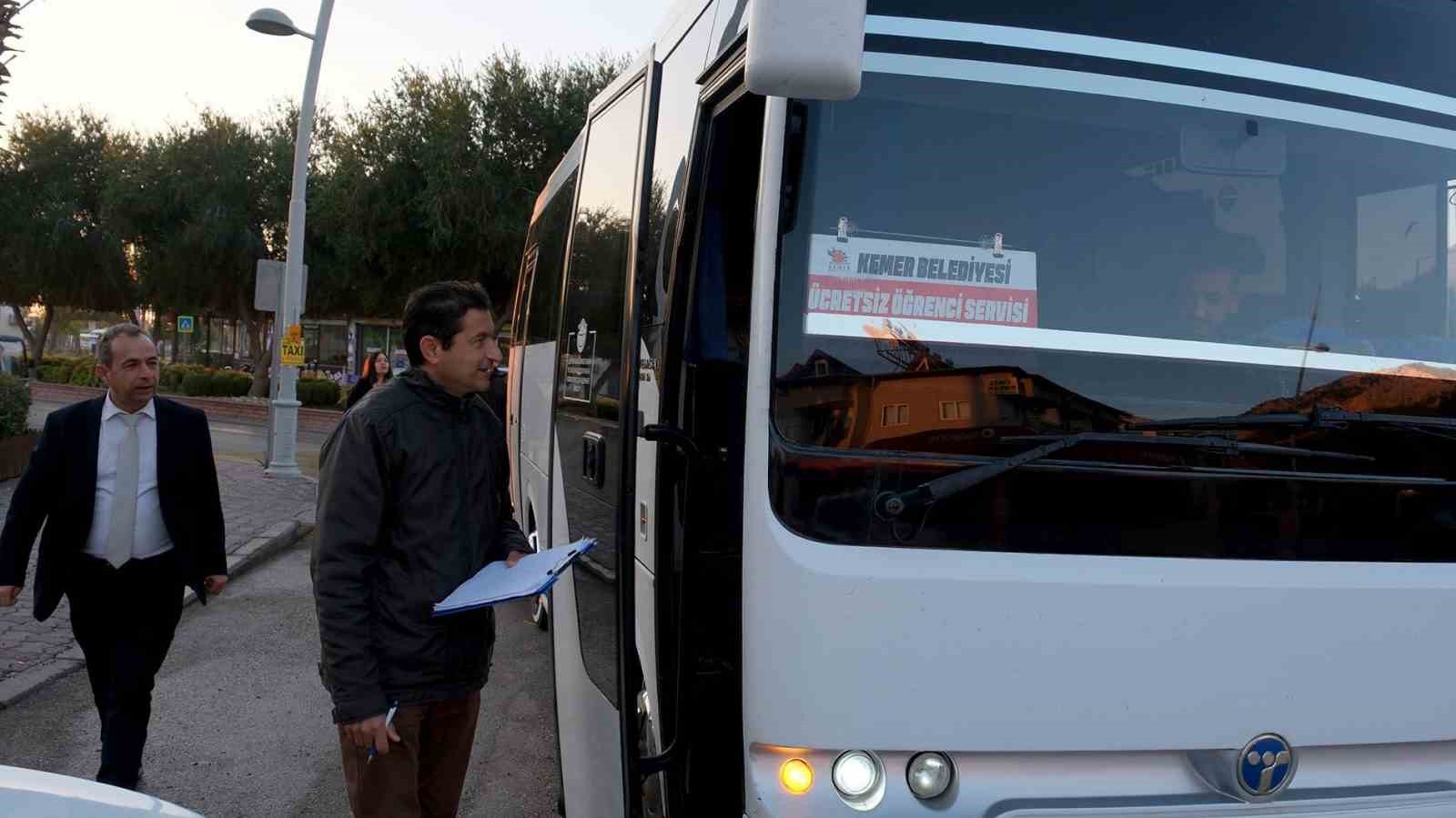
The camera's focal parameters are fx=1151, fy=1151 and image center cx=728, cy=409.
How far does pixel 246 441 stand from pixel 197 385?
12.1 metres

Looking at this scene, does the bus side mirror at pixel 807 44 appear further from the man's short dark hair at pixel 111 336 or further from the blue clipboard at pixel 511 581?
the man's short dark hair at pixel 111 336

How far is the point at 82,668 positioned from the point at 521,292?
14.3 feet

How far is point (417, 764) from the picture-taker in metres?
3.09

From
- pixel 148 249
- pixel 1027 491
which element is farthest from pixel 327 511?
pixel 148 249

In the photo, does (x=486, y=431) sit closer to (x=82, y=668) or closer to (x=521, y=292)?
(x=82, y=668)

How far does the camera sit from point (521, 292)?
376 inches

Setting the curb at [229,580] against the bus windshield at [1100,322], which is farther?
the curb at [229,580]

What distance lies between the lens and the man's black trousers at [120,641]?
427 cm

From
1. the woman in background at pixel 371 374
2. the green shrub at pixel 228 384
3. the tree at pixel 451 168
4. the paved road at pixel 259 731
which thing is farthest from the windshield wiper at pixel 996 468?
the green shrub at pixel 228 384

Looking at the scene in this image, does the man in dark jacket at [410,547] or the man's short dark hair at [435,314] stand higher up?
the man's short dark hair at [435,314]

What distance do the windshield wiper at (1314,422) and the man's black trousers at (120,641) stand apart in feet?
12.1

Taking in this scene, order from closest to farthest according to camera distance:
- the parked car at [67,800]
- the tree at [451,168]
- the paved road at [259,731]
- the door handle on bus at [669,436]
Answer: the parked car at [67,800], the door handle on bus at [669,436], the paved road at [259,731], the tree at [451,168]

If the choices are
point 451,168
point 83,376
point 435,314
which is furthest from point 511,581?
point 83,376

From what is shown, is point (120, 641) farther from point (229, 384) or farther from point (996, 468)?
point (229, 384)
